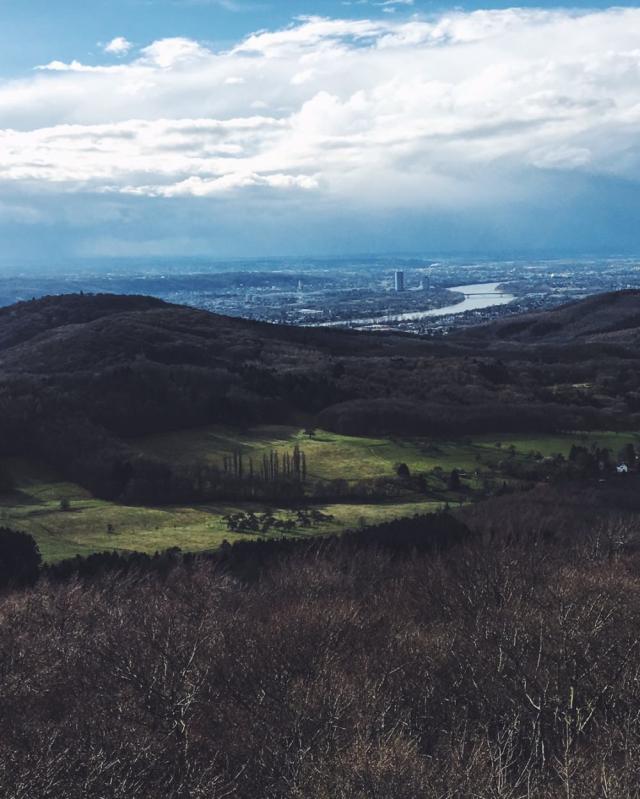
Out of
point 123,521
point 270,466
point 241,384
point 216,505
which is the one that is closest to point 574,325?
point 241,384

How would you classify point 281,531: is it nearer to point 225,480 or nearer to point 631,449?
point 225,480

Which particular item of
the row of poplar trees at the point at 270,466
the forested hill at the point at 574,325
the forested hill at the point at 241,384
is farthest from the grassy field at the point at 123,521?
the forested hill at the point at 574,325

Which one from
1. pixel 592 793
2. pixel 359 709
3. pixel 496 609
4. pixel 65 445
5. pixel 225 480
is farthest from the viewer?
pixel 65 445

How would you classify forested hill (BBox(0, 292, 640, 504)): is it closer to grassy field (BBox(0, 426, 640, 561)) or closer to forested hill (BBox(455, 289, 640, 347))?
grassy field (BBox(0, 426, 640, 561))

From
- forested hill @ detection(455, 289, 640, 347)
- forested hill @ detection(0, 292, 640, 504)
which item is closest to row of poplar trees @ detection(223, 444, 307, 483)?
forested hill @ detection(0, 292, 640, 504)

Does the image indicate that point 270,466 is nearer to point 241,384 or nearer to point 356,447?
point 356,447

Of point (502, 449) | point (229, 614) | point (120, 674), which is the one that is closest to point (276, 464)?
point (502, 449)
